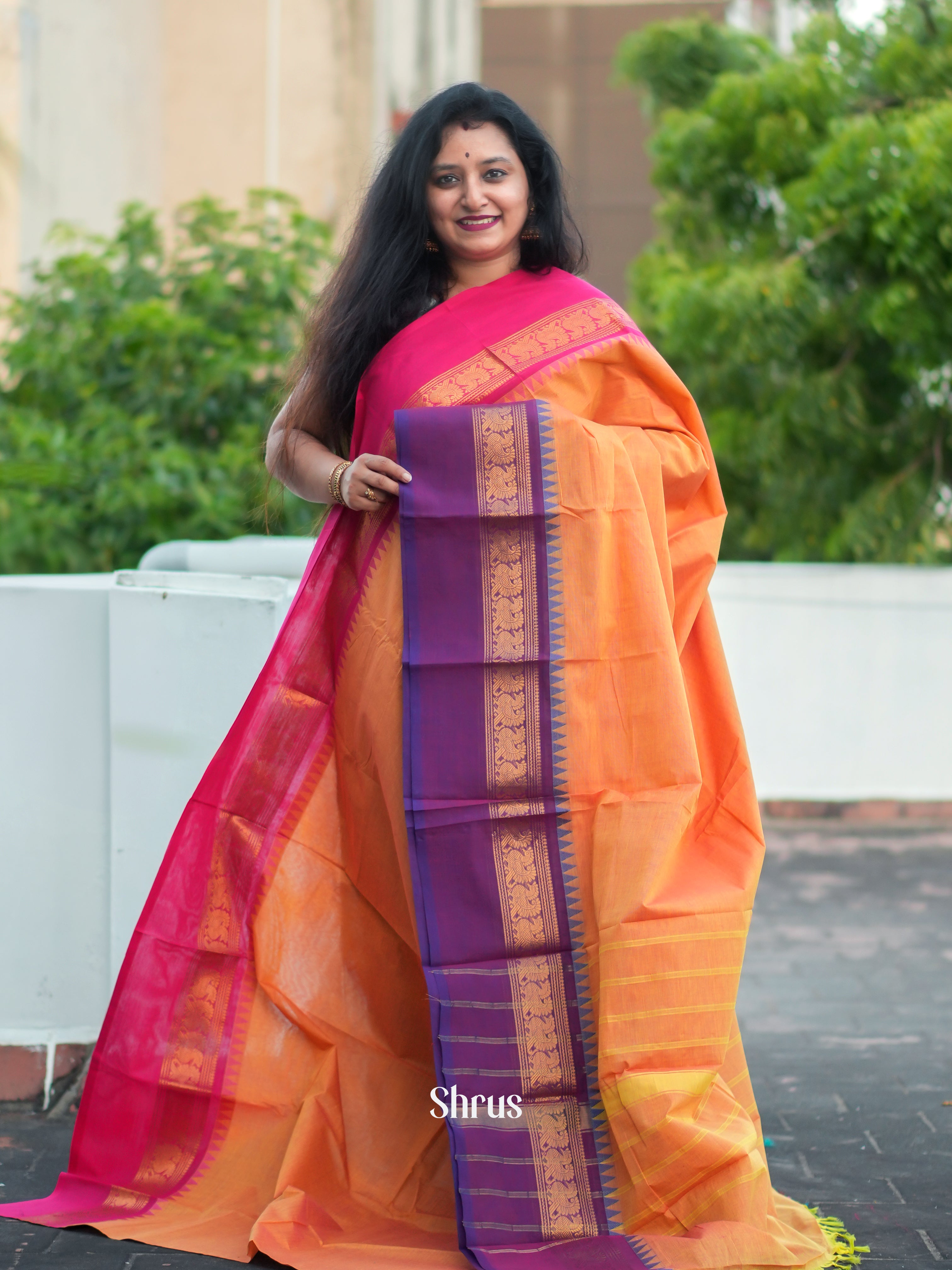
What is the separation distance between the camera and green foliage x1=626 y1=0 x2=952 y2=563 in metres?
5.61

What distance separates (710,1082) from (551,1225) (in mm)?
313

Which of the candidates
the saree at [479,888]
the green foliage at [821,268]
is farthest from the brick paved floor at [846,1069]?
the green foliage at [821,268]

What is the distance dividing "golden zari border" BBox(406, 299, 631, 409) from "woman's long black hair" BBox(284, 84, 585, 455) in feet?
0.48

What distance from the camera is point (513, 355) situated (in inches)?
87.7

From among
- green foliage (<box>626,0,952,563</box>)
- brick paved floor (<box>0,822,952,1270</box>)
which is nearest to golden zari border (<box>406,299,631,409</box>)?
brick paved floor (<box>0,822,952,1270</box>)

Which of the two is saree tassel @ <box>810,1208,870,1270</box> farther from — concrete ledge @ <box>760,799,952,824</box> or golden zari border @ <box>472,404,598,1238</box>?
concrete ledge @ <box>760,799,952,824</box>

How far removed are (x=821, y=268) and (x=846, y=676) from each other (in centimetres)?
189

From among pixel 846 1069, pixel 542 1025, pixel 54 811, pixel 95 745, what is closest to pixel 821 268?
pixel 846 1069

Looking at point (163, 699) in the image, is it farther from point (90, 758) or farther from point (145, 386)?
point (145, 386)

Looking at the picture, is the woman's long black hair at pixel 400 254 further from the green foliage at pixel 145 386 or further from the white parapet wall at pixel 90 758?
the green foliage at pixel 145 386

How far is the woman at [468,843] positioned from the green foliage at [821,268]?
11.8 ft

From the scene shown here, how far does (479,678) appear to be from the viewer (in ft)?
7.13

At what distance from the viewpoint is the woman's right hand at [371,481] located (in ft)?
7.11

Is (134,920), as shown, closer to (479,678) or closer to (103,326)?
(479,678)
